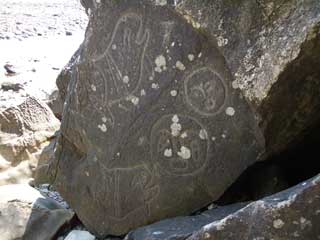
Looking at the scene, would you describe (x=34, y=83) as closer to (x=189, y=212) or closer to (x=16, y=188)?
(x=16, y=188)

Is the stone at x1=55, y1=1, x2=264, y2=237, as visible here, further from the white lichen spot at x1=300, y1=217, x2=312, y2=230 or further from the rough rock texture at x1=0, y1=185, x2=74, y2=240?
the white lichen spot at x1=300, y1=217, x2=312, y2=230

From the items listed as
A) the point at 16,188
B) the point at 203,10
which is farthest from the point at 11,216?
the point at 203,10

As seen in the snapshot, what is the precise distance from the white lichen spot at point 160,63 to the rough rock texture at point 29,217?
2.32ft

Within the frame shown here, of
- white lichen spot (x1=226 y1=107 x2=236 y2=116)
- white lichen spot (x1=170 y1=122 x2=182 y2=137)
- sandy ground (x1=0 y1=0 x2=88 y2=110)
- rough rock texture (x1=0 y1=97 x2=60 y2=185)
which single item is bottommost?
sandy ground (x1=0 y1=0 x2=88 y2=110)

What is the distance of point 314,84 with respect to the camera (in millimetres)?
2139

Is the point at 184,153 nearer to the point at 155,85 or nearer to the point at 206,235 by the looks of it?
the point at 155,85

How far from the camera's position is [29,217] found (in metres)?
2.70

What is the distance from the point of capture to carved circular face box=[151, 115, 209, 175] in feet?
7.62

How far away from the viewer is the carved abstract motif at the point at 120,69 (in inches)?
96.6

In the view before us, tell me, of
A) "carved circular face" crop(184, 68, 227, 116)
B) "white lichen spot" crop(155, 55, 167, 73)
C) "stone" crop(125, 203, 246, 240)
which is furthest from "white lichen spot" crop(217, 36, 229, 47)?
"stone" crop(125, 203, 246, 240)

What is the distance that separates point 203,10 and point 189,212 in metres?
0.65

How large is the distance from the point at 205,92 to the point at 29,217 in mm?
866

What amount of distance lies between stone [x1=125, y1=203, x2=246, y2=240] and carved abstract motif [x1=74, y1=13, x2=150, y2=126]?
1.45 ft

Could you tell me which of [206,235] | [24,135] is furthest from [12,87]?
[206,235]
